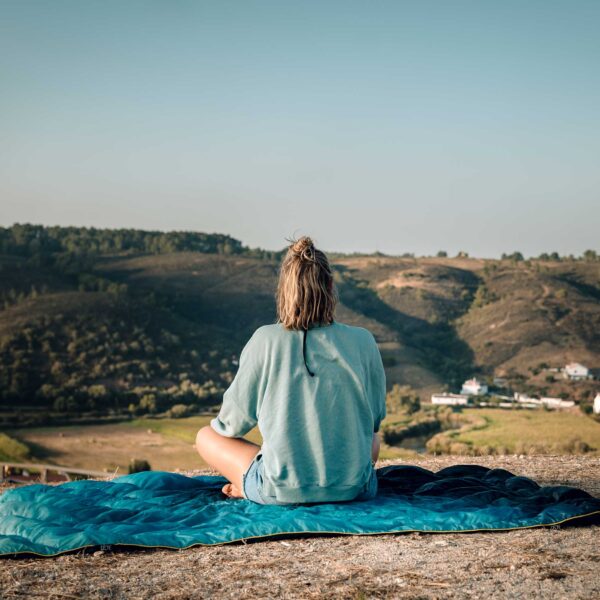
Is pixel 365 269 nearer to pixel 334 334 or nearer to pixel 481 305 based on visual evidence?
pixel 481 305

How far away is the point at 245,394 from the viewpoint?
3.89 meters

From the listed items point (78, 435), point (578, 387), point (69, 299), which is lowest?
point (78, 435)

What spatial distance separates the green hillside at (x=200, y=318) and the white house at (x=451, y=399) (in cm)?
363

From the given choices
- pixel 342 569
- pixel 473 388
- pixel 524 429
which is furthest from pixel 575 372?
pixel 342 569

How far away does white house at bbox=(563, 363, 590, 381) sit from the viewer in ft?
142

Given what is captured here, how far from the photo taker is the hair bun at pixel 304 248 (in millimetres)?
3805

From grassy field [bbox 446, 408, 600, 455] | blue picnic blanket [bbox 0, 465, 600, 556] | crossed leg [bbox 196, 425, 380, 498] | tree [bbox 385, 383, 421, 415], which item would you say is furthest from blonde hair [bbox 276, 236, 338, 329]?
tree [bbox 385, 383, 421, 415]

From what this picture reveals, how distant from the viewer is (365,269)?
243 ft

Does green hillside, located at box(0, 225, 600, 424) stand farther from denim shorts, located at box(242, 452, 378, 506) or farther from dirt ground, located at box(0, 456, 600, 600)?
dirt ground, located at box(0, 456, 600, 600)

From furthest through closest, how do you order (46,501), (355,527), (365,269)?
(365,269) < (46,501) < (355,527)

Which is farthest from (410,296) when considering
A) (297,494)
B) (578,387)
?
(297,494)

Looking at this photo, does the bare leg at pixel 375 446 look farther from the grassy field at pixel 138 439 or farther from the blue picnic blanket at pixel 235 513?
the grassy field at pixel 138 439

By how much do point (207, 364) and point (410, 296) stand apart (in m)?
22.4

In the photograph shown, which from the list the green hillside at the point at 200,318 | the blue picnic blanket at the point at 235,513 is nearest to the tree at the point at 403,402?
the green hillside at the point at 200,318
